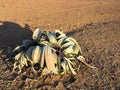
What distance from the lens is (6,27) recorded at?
31.3ft

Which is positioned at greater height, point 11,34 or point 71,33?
point 11,34

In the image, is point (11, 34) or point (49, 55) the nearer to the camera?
point (49, 55)

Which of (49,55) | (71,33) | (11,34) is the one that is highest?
(11,34)

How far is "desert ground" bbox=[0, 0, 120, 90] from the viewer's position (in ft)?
19.7

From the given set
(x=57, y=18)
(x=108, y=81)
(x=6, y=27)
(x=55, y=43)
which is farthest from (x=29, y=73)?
(x=57, y=18)

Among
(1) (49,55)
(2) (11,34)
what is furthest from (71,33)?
(1) (49,55)

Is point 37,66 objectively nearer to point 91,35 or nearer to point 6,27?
point 91,35


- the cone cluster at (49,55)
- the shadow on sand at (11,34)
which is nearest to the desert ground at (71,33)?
the shadow on sand at (11,34)

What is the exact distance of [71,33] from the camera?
8820mm

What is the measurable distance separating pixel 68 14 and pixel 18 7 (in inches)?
81.4

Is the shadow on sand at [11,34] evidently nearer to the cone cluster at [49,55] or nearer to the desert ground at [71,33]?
the desert ground at [71,33]

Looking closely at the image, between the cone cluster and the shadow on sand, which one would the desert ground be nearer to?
the shadow on sand

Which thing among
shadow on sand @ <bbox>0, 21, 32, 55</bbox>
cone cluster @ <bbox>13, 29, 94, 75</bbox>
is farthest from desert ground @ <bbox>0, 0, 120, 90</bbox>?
cone cluster @ <bbox>13, 29, 94, 75</bbox>

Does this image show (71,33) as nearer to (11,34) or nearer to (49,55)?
(11,34)
